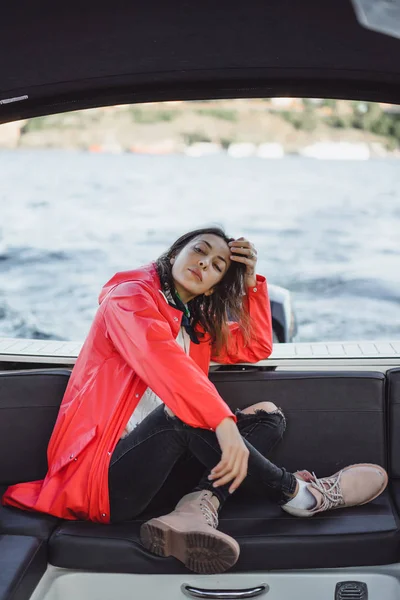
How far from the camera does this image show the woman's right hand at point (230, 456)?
1731mm

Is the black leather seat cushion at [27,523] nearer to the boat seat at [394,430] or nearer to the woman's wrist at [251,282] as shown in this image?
the woman's wrist at [251,282]

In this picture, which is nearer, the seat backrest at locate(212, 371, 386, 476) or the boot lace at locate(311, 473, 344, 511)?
the boot lace at locate(311, 473, 344, 511)

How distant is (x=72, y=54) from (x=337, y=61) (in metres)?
0.74

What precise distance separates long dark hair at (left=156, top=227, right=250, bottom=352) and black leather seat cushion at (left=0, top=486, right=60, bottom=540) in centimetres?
68

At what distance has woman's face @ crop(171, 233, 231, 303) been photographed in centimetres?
209

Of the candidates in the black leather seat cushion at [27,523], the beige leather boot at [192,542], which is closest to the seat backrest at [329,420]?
the beige leather boot at [192,542]

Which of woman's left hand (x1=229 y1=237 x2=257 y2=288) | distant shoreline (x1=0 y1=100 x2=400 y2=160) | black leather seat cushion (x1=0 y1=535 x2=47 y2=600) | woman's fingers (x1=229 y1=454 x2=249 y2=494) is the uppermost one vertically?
distant shoreline (x1=0 y1=100 x2=400 y2=160)

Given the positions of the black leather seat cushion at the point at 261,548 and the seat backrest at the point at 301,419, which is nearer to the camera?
the black leather seat cushion at the point at 261,548

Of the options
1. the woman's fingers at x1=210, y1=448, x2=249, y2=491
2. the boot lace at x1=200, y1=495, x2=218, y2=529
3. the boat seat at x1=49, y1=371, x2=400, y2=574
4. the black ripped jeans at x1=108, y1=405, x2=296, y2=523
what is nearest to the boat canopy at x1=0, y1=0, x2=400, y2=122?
the boat seat at x1=49, y1=371, x2=400, y2=574

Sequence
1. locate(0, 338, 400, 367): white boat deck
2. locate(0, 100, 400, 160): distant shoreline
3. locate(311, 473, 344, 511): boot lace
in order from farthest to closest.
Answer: locate(0, 100, 400, 160): distant shoreline → locate(0, 338, 400, 367): white boat deck → locate(311, 473, 344, 511): boot lace

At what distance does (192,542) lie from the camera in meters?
1.72

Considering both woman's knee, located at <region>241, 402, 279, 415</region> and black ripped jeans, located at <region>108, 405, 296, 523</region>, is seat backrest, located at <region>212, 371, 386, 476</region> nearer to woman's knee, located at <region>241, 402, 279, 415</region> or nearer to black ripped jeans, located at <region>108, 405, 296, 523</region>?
woman's knee, located at <region>241, 402, 279, 415</region>

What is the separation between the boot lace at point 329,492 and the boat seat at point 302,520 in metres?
0.03

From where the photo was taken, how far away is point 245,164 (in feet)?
56.1
